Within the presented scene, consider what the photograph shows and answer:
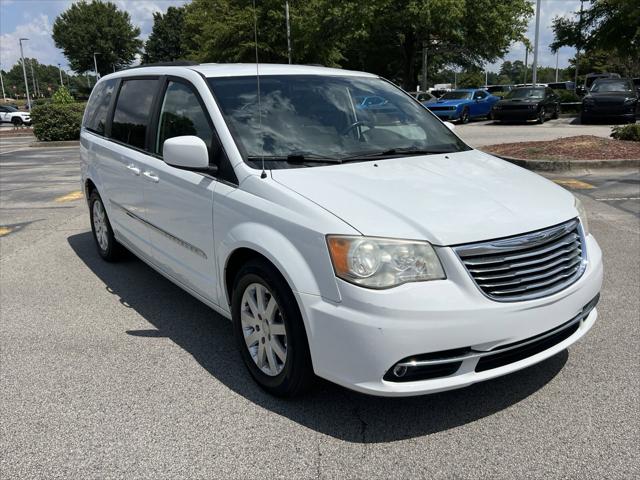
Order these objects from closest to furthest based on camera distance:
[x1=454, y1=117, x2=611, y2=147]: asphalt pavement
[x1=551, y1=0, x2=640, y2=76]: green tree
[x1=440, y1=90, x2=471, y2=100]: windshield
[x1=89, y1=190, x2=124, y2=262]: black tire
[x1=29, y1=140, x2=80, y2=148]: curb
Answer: [x1=89, y1=190, x2=124, y2=262]: black tire < [x1=454, y1=117, x2=611, y2=147]: asphalt pavement < [x1=29, y1=140, x2=80, y2=148]: curb < [x1=440, y1=90, x2=471, y2=100]: windshield < [x1=551, y1=0, x2=640, y2=76]: green tree

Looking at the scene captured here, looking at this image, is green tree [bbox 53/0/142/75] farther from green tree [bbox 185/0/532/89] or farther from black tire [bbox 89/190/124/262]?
black tire [bbox 89/190/124/262]

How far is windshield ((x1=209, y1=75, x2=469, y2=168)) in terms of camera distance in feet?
11.7

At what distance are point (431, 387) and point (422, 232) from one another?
71cm

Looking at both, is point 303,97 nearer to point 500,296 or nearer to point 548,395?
point 500,296

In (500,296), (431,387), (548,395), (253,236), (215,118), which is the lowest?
(548,395)

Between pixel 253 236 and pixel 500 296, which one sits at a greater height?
pixel 253 236

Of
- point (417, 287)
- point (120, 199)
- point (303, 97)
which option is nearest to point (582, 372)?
point (417, 287)

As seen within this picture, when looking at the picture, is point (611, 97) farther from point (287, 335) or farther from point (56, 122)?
point (287, 335)

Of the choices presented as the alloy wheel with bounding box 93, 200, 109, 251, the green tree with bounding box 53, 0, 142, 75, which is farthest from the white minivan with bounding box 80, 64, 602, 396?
the green tree with bounding box 53, 0, 142, 75

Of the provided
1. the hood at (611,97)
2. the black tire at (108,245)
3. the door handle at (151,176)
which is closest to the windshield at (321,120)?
the door handle at (151,176)

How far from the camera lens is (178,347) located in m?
3.99

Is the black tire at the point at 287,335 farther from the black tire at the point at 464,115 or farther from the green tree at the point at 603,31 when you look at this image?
the green tree at the point at 603,31

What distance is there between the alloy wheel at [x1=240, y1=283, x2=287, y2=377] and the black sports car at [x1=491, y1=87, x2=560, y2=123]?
74.0ft

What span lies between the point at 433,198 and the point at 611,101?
21898mm
